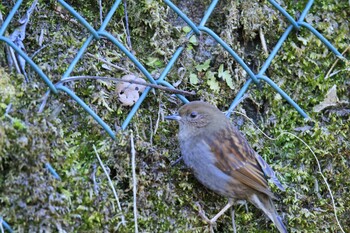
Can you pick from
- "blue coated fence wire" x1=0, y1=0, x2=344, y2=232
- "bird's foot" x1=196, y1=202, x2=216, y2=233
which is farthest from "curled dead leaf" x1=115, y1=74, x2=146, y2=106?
"bird's foot" x1=196, y1=202, x2=216, y2=233

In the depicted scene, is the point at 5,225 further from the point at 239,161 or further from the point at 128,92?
the point at 239,161

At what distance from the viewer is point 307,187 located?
15.2 feet

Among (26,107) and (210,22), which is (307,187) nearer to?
(210,22)

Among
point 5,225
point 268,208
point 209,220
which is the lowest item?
point 5,225

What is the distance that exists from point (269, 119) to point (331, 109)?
51 centimetres

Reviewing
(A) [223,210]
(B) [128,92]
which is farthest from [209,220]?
(B) [128,92]

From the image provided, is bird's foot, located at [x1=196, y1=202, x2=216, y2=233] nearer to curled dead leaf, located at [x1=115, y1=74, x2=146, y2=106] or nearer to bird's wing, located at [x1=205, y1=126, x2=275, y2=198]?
bird's wing, located at [x1=205, y1=126, x2=275, y2=198]

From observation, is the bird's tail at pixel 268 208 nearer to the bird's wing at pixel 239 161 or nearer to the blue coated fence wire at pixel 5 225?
the bird's wing at pixel 239 161

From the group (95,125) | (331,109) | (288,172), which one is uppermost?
(331,109)

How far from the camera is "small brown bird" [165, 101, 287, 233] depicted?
4.41 meters

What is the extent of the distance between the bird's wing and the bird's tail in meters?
0.06

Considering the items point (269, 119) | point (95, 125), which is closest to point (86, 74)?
point (95, 125)

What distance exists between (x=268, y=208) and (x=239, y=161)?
39 centimetres

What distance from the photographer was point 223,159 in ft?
14.9
